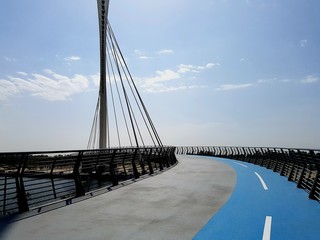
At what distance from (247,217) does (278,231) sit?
48.6 inches

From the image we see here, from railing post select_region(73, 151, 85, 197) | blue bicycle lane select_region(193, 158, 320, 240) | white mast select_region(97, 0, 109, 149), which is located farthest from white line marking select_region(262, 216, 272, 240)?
white mast select_region(97, 0, 109, 149)

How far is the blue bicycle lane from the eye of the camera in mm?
5867

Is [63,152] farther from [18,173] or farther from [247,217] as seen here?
[247,217]

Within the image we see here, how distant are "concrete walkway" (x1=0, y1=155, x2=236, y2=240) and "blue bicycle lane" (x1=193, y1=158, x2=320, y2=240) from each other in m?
0.33

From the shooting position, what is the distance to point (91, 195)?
9.80 metres

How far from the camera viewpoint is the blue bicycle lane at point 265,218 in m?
5.87

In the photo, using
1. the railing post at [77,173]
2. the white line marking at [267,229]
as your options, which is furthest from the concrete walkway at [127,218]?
the white line marking at [267,229]

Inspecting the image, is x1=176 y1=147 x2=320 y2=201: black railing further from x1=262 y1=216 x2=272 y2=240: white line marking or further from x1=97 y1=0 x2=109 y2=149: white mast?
x1=97 y1=0 x2=109 y2=149: white mast

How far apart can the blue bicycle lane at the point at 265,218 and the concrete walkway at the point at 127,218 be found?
33 cm

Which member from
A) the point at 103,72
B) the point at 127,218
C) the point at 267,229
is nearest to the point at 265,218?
the point at 267,229

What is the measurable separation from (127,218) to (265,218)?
3413 millimetres

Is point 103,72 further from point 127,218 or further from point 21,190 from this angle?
point 127,218

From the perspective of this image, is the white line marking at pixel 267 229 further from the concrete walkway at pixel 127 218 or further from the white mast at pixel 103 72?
the white mast at pixel 103 72

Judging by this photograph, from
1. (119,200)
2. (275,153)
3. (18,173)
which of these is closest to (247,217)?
(119,200)
